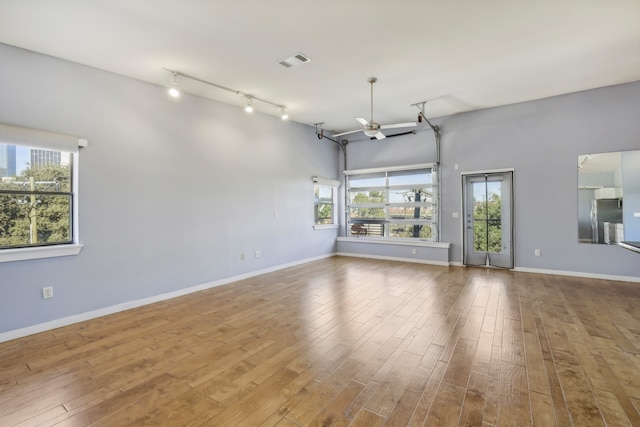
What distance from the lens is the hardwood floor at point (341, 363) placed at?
187cm

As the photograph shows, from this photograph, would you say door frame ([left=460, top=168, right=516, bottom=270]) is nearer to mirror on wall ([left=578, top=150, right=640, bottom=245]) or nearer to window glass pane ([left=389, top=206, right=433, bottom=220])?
window glass pane ([left=389, top=206, right=433, bottom=220])

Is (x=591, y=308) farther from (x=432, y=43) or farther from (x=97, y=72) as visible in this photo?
(x=97, y=72)

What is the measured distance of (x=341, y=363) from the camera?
2.45 metres

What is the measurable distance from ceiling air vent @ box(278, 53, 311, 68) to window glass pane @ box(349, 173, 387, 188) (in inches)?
165

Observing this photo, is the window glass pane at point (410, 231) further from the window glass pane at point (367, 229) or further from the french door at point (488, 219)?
the french door at point (488, 219)

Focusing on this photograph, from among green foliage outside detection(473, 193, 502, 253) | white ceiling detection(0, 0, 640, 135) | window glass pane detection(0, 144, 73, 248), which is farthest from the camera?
green foliage outside detection(473, 193, 502, 253)

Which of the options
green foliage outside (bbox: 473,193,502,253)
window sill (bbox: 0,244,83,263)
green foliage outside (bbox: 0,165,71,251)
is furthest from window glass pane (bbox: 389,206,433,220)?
green foliage outside (bbox: 0,165,71,251)

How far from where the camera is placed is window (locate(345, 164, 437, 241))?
682cm

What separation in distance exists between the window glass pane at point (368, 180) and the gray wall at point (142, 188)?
2450mm

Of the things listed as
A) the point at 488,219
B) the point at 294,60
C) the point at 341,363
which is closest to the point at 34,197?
the point at 294,60

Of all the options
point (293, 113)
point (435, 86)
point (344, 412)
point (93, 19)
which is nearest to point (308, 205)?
point (293, 113)

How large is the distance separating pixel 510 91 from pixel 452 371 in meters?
4.84

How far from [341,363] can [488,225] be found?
5.05 metres

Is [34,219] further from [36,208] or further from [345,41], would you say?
[345,41]
